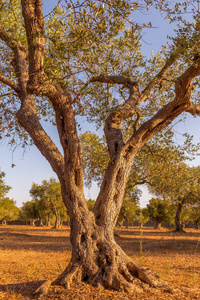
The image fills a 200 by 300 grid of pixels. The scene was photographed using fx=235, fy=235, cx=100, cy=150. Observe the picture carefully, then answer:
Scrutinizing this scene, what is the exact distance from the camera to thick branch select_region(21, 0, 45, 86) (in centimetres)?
566

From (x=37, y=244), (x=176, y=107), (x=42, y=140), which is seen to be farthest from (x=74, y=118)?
(x=37, y=244)

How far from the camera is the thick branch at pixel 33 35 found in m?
5.66

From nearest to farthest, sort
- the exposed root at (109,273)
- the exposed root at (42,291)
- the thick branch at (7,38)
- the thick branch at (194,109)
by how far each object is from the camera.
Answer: the exposed root at (42,291) → the exposed root at (109,273) → the thick branch at (7,38) → the thick branch at (194,109)

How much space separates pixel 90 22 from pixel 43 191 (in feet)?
142

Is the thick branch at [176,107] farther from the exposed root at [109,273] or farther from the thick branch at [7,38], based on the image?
the thick branch at [7,38]

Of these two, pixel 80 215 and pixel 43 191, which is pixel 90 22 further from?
pixel 43 191

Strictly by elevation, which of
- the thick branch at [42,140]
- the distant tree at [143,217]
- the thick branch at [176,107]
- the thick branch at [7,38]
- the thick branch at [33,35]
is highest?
the thick branch at [7,38]

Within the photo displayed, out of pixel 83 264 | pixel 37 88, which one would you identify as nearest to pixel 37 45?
pixel 37 88

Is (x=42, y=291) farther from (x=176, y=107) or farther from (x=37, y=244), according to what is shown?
(x=37, y=244)

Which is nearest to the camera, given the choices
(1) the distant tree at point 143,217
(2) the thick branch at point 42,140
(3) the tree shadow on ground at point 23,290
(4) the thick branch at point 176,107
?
(3) the tree shadow on ground at point 23,290

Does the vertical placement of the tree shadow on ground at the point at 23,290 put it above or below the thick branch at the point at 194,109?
below

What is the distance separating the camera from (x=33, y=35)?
18.3 ft

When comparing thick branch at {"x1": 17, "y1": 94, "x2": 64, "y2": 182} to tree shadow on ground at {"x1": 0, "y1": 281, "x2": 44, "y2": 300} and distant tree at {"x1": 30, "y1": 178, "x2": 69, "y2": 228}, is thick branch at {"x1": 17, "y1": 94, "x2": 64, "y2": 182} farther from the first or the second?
distant tree at {"x1": 30, "y1": 178, "x2": 69, "y2": 228}

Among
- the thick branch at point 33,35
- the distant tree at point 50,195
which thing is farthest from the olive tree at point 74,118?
the distant tree at point 50,195
